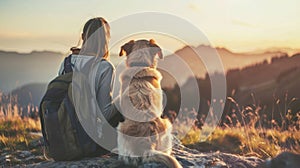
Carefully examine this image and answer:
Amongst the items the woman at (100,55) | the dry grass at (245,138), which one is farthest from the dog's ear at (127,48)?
the dry grass at (245,138)

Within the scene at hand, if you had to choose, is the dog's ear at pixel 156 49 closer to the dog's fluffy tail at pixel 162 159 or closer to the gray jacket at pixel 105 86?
Result: the gray jacket at pixel 105 86

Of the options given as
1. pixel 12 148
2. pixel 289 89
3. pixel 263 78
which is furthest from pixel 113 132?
pixel 263 78

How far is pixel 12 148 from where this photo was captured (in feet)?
24.2

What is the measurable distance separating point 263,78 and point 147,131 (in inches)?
281

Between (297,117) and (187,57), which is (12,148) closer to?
(187,57)

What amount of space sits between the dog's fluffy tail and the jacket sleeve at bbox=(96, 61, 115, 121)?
662 mm

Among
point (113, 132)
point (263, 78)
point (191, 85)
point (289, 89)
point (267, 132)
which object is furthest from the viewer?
point (263, 78)

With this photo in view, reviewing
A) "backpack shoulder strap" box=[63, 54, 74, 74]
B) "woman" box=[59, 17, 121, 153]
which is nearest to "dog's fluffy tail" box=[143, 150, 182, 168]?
"woman" box=[59, 17, 121, 153]

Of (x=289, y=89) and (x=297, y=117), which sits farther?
(x=289, y=89)

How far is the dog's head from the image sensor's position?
571cm

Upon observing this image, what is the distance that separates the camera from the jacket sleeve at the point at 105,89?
17.9 feet

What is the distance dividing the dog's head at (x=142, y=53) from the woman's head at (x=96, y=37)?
338 millimetres

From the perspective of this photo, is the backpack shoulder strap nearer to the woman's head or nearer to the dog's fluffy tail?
the woman's head

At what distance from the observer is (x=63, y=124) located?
5.38 meters
